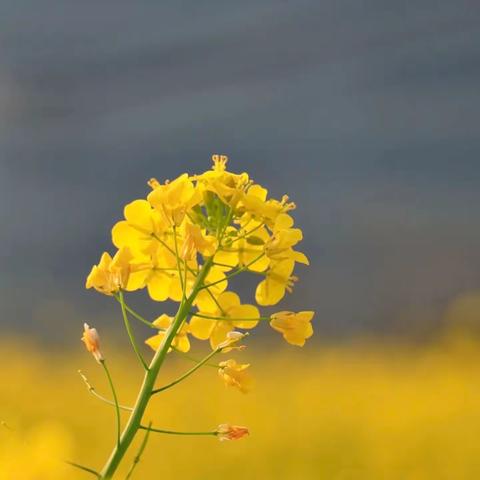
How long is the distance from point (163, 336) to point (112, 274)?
0.09 m

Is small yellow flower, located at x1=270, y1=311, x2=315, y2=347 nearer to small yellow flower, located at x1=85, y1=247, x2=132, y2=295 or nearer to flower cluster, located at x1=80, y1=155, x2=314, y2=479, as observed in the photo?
flower cluster, located at x1=80, y1=155, x2=314, y2=479

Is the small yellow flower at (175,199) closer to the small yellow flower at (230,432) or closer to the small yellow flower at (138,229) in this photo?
the small yellow flower at (138,229)

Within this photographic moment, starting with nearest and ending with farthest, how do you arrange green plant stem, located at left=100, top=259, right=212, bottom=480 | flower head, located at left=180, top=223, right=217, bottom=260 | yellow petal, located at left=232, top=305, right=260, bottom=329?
green plant stem, located at left=100, top=259, right=212, bottom=480
flower head, located at left=180, top=223, right=217, bottom=260
yellow petal, located at left=232, top=305, right=260, bottom=329

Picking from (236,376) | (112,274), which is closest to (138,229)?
(112,274)

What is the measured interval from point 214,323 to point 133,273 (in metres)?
0.11

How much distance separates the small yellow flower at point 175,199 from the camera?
83 centimetres

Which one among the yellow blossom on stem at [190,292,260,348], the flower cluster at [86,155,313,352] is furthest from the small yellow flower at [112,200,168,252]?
the yellow blossom on stem at [190,292,260,348]

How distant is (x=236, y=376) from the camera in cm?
85

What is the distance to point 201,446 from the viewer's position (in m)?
2.24

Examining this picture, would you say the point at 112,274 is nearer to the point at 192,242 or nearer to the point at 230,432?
the point at 192,242

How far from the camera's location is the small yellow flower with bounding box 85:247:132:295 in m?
→ 0.83

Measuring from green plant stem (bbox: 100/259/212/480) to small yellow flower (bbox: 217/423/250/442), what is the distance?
3.7 inches

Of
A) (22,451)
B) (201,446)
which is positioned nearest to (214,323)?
(22,451)

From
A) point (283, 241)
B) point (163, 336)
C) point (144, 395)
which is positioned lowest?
point (144, 395)
